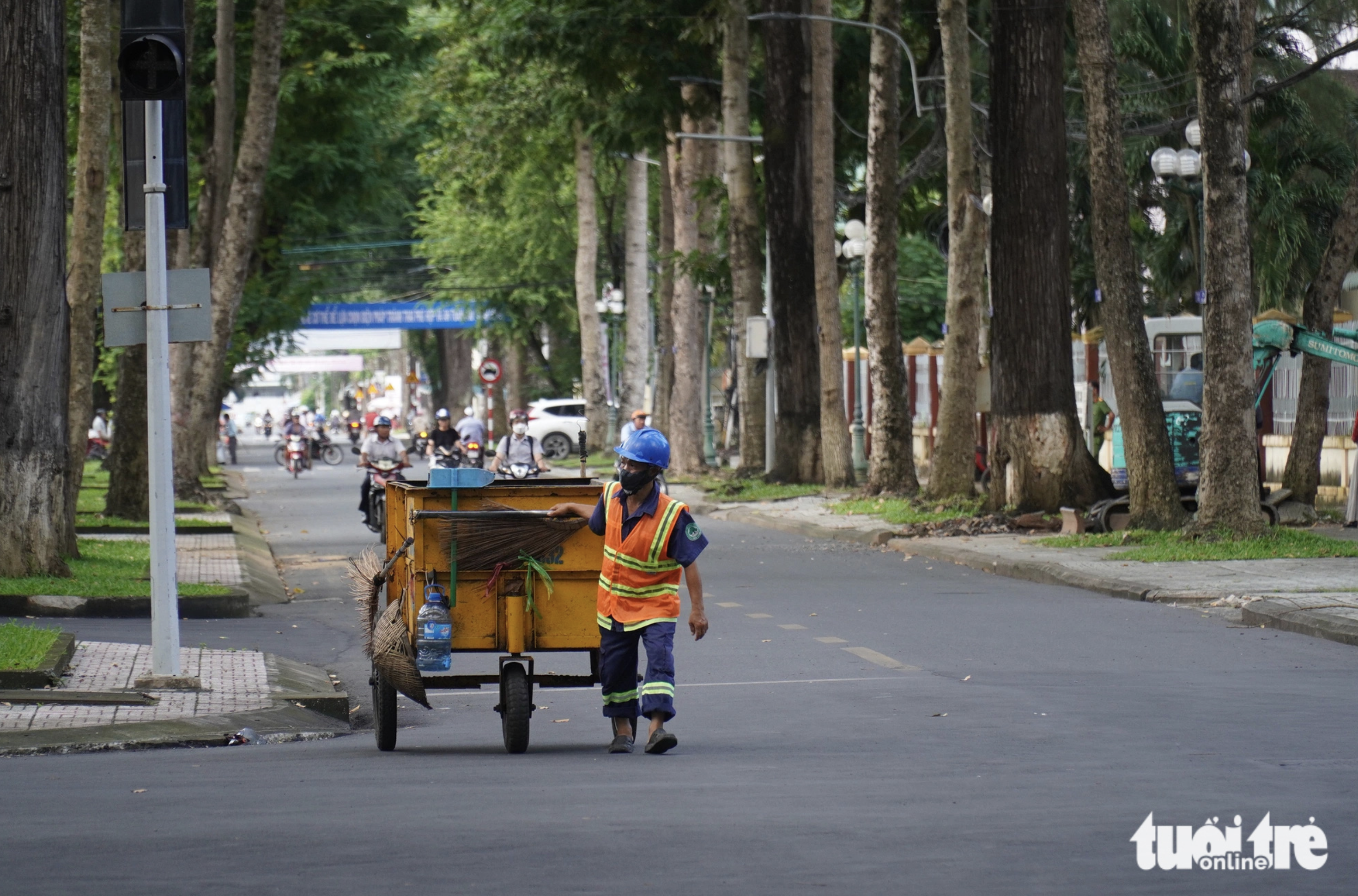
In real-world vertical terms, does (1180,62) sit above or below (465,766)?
above

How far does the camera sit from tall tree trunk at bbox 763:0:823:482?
34875 mm

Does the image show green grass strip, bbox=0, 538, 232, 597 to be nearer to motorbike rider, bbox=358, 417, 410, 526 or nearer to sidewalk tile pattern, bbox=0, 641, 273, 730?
sidewalk tile pattern, bbox=0, 641, 273, 730

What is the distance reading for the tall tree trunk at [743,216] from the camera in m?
35.3

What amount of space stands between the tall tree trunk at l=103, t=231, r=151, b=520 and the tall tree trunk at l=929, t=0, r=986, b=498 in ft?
34.0

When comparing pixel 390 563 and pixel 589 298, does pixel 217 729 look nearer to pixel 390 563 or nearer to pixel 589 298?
pixel 390 563

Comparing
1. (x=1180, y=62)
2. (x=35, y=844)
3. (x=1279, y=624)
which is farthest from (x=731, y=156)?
(x=35, y=844)

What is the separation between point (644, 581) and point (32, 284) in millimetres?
9327

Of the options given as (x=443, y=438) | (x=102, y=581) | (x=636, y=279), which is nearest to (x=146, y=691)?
(x=102, y=581)

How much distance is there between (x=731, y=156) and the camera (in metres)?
35.9

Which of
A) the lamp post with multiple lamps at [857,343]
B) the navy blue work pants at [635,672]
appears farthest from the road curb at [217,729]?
the lamp post with multiple lamps at [857,343]

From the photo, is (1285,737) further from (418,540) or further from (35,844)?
(35,844)

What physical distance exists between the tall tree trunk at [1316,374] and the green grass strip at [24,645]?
15.8m

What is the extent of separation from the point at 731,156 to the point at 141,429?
13291mm

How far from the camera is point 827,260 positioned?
3297 cm
